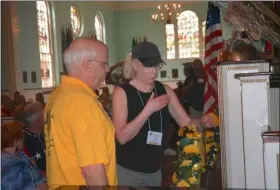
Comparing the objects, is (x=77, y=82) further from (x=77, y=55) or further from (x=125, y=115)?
(x=125, y=115)

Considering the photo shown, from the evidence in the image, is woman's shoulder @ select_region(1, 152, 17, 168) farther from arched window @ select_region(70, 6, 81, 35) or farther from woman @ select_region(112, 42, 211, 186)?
arched window @ select_region(70, 6, 81, 35)

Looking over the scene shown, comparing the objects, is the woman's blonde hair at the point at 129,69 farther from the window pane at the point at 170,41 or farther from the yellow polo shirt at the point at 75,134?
the window pane at the point at 170,41

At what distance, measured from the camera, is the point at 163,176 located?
1712mm

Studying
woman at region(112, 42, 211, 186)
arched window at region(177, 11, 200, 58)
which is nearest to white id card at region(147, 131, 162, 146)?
woman at region(112, 42, 211, 186)

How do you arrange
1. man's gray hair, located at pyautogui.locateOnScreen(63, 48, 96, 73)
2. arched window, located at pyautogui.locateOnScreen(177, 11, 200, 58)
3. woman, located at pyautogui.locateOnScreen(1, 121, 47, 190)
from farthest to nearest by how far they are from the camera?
arched window, located at pyautogui.locateOnScreen(177, 11, 200, 58)
woman, located at pyautogui.locateOnScreen(1, 121, 47, 190)
man's gray hair, located at pyautogui.locateOnScreen(63, 48, 96, 73)

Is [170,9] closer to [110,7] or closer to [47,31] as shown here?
[110,7]

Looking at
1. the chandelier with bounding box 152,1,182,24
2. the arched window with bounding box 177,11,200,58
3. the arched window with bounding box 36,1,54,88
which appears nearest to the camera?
the chandelier with bounding box 152,1,182,24

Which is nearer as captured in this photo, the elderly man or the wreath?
the elderly man

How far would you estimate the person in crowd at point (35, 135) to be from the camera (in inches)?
79.7

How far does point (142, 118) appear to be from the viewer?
5.25ft

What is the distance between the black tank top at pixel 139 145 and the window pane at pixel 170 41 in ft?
5.65

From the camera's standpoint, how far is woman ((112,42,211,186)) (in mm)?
1618

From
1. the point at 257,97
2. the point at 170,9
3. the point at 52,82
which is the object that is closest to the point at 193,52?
the point at 170,9

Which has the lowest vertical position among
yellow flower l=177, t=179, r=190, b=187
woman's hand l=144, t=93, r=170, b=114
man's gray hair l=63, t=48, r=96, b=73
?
yellow flower l=177, t=179, r=190, b=187
